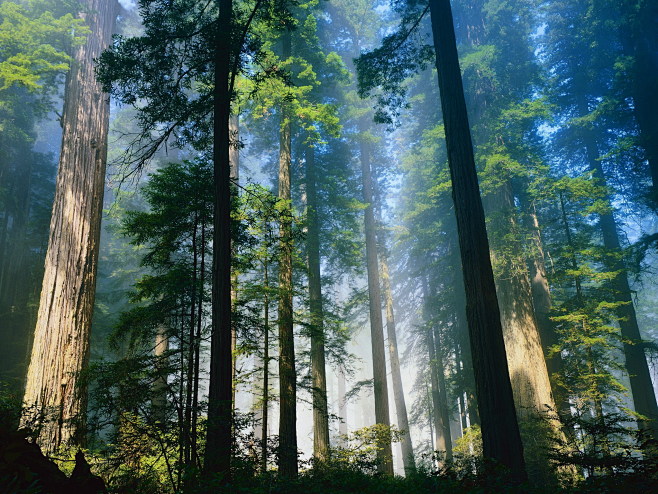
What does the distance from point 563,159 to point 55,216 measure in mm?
21571

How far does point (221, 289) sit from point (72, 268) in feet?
13.2

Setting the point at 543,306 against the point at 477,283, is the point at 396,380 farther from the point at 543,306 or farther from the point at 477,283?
the point at 477,283

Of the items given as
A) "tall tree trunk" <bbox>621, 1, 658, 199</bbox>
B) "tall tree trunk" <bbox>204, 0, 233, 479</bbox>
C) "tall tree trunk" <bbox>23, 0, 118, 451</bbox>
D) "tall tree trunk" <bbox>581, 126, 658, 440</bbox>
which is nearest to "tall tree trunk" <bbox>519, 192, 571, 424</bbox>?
"tall tree trunk" <bbox>581, 126, 658, 440</bbox>

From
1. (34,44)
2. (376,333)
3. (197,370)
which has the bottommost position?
(197,370)

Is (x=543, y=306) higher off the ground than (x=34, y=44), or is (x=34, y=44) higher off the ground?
(x=34, y=44)

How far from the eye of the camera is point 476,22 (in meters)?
17.4

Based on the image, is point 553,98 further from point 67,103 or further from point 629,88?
point 67,103

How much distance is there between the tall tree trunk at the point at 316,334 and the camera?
1099 centimetres

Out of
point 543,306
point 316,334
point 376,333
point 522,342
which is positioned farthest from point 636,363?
point 316,334

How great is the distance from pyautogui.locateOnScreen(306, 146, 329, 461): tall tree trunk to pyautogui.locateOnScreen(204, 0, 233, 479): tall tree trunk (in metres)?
4.64

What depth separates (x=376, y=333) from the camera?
1720 cm

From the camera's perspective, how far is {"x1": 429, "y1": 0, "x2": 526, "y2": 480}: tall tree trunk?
509 centimetres

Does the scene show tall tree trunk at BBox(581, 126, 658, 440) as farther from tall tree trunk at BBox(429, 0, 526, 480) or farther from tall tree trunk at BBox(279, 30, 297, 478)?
tall tree trunk at BBox(279, 30, 297, 478)

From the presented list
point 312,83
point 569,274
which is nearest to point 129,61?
point 312,83
